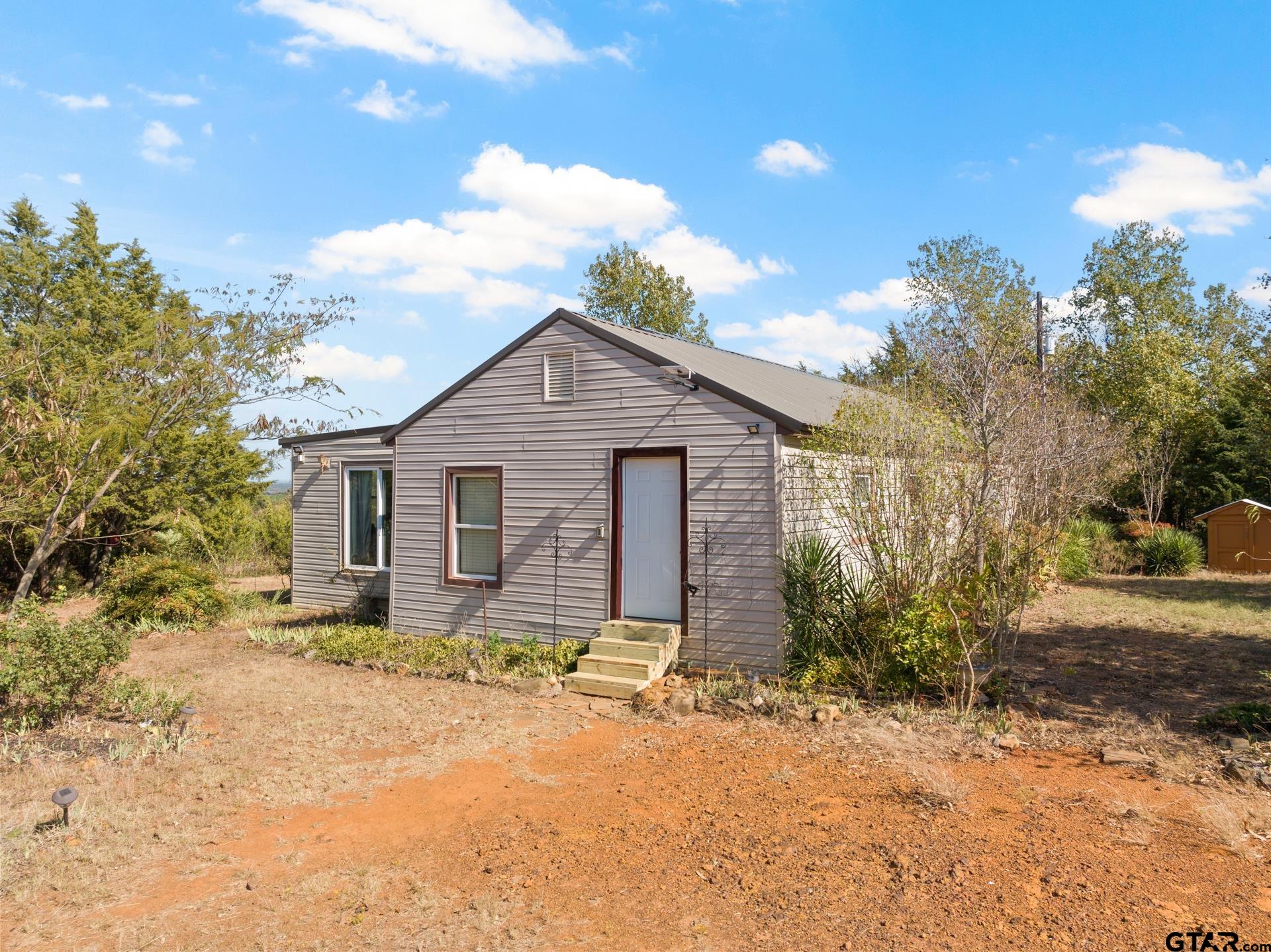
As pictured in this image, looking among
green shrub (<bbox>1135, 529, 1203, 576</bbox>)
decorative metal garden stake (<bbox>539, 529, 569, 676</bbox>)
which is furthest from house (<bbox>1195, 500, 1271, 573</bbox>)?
decorative metal garden stake (<bbox>539, 529, 569, 676</bbox>)

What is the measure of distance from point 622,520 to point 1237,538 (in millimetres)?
16502

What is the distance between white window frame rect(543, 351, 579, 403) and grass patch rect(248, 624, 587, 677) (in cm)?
317

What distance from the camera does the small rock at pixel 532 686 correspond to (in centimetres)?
881

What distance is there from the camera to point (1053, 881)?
414 cm

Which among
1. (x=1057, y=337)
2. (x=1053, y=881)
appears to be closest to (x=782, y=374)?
(x=1053, y=881)

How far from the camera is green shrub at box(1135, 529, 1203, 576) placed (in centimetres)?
1811

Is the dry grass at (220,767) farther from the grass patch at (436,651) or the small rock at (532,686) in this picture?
the grass patch at (436,651)

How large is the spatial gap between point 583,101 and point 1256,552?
1782 cm

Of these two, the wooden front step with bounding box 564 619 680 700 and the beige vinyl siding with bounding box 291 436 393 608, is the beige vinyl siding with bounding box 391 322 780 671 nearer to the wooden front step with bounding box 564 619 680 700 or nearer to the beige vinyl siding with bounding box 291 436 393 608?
the wooden front step with bounding box 564 619 680 700

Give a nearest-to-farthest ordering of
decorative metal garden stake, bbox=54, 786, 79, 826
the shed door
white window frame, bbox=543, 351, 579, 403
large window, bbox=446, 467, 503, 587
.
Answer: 1. decorative metal garden stake, bbox=54, 786, 79, 826
2. white window frame, bbox=543, 351, 579, 403
3. large window, bbox=446, 467, 503, 587
4. the shed door

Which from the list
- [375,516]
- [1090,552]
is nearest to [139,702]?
[375,516]

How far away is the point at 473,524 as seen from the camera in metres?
11.3

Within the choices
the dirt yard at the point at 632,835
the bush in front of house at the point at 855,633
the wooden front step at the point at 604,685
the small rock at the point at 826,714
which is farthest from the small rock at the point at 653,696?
the small rock at the point at 826,714

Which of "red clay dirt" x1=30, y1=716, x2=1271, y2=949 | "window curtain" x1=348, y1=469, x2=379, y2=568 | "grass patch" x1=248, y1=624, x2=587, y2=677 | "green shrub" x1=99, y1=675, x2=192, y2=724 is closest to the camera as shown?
→ "red clay dirt" x1=30, y1=716, x2=1271, y2=949
